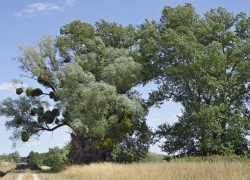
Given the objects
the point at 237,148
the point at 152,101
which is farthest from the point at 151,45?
the point at 237,148

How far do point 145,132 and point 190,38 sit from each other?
14867 millimetres

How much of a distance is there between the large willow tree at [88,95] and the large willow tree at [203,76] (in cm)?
435

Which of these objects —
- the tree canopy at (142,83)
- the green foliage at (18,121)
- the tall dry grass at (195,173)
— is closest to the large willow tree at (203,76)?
the tree canopy at (142,83)

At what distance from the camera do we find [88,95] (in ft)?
120

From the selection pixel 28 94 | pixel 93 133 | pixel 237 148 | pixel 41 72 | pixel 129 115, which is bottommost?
pixel 237 148

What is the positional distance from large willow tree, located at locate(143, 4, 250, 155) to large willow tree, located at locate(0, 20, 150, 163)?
14.3ft

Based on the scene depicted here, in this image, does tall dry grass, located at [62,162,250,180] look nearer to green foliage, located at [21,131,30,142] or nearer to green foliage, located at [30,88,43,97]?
green foliage, located at [21,131,30,142]

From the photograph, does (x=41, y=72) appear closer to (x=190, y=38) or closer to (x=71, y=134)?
(x=71, y=134)

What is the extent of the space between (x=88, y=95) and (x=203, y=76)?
519 inches

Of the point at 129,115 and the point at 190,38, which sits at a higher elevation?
the point at 190,38

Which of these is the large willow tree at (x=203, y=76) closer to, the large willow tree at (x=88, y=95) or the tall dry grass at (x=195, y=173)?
the large willow tree at (x=88, y=95)

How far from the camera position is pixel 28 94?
44.0m

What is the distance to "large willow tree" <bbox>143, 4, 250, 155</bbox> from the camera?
32.4m

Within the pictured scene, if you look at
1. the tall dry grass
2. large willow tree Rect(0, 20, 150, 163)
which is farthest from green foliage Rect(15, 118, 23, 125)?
the tall dry grass
